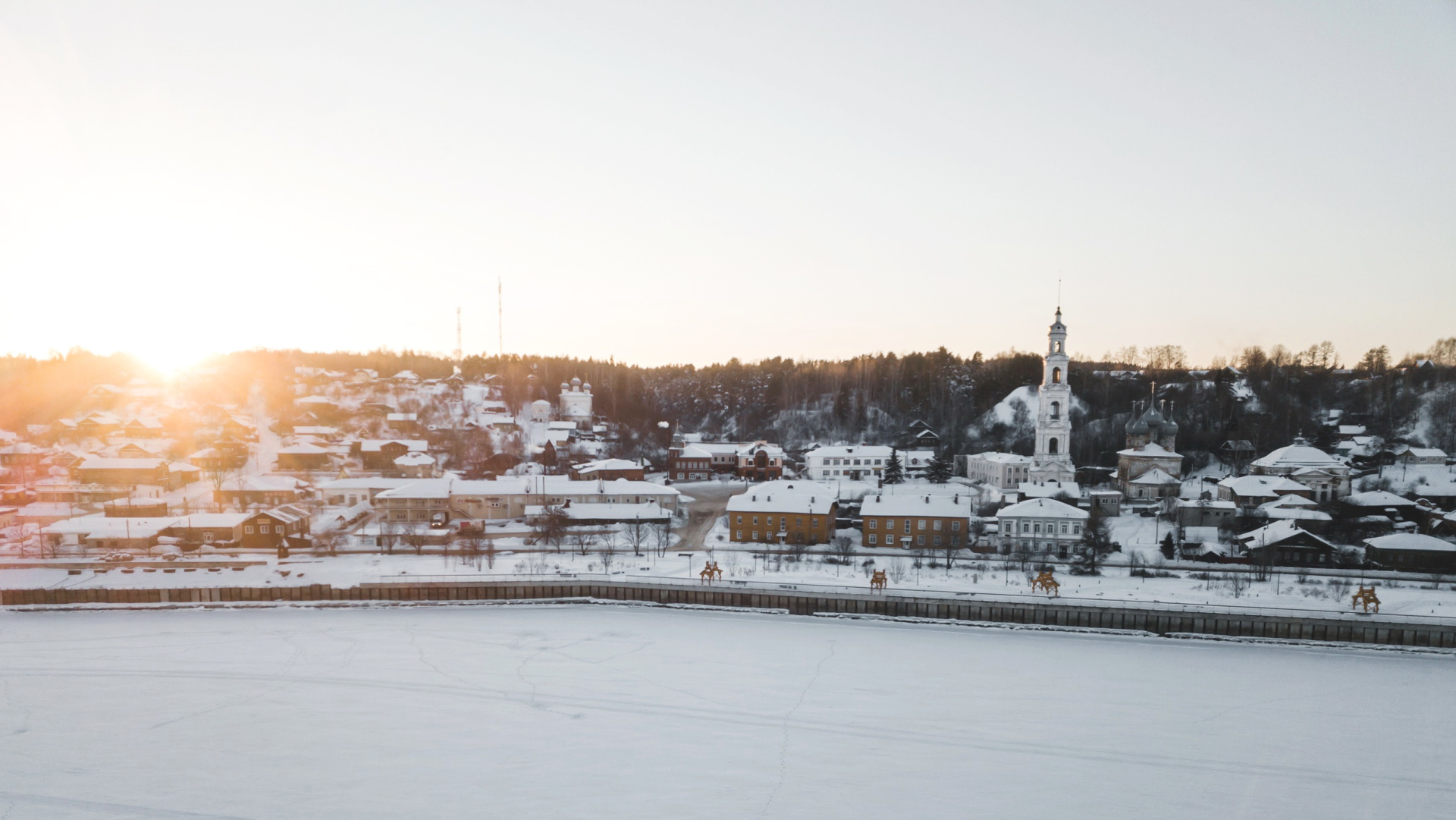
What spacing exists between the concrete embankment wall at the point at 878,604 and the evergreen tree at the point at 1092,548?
142 inches

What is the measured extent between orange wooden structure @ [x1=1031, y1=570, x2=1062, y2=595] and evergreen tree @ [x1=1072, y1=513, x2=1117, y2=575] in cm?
276

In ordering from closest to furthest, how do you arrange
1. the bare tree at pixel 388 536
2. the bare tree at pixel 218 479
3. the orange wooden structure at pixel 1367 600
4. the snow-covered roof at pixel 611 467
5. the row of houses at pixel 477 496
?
the orange wooden structure at pixel 1367 600
the bare tree at pixel 388 536
the row of houses at pixel 477 496
the bare tree at pixel 218 479
the snow-covered roof at pixel 611 467

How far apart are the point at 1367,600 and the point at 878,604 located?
14.8m

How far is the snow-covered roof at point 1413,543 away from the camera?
83.1 ft

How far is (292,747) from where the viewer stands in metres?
13.2

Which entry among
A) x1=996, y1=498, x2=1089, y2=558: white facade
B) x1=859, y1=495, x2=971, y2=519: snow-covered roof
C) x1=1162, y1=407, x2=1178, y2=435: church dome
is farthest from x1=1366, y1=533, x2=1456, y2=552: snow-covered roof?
x1=859, y1=495, x2=971, y2=519: snow-covered roof

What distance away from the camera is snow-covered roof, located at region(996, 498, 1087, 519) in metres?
29.2

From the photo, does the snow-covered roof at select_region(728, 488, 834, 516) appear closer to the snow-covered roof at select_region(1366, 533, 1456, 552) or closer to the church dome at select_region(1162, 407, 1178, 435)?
the snow-covered roof at select_region(1366, 533, 1456, 552)

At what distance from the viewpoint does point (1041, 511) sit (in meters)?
29.5

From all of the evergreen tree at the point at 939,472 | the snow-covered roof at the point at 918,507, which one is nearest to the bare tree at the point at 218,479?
the snow-covered roof at the point at 918,507

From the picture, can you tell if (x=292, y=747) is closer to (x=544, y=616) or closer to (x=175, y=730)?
(x=175, y=730)

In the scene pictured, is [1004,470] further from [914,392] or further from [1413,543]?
[914,392]

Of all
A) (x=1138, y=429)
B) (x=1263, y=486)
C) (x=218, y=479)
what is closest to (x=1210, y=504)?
(x=1263, y=486)

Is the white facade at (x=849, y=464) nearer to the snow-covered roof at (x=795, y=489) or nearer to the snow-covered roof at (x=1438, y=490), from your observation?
the snow-covered roof at (x=795, y=489)
